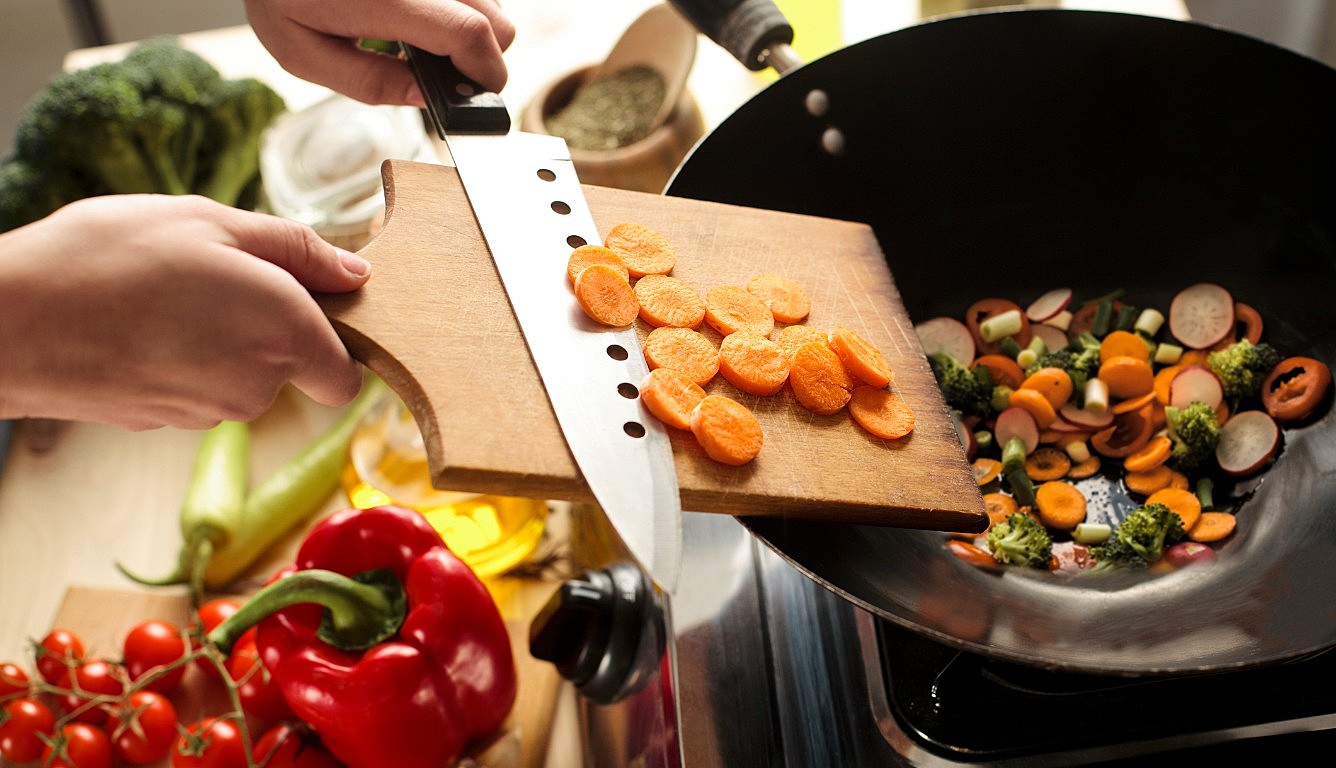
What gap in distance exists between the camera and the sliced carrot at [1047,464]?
43.3 inches

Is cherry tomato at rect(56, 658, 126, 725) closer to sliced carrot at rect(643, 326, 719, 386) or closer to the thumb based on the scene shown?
the thumb

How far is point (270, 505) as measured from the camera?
130 centimetres

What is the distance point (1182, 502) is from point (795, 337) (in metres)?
0.46

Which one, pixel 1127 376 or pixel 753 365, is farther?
pixel 1127 376

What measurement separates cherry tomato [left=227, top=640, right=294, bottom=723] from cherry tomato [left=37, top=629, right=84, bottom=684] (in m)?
0.19

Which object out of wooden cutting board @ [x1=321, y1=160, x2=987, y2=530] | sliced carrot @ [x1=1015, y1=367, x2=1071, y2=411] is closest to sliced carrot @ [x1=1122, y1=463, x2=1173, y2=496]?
sliced carrot @ [x1=1015, y1=367, x2=1071, y2=411]

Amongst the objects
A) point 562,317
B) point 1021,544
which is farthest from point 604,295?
point 1021,544

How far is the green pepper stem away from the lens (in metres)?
1.02

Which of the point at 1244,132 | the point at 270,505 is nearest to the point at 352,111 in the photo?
the point at 270,505

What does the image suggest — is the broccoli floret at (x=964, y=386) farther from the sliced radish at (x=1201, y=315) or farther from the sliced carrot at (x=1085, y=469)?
the sliced radish at (x=1201, y=315)

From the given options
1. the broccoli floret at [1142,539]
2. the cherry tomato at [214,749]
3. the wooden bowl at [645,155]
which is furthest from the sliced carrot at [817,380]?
the cherry tomato at [214,749]

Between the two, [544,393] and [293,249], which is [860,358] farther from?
[293,249]

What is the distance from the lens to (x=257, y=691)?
1.16 metres

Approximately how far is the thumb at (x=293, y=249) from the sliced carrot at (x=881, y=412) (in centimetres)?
41
